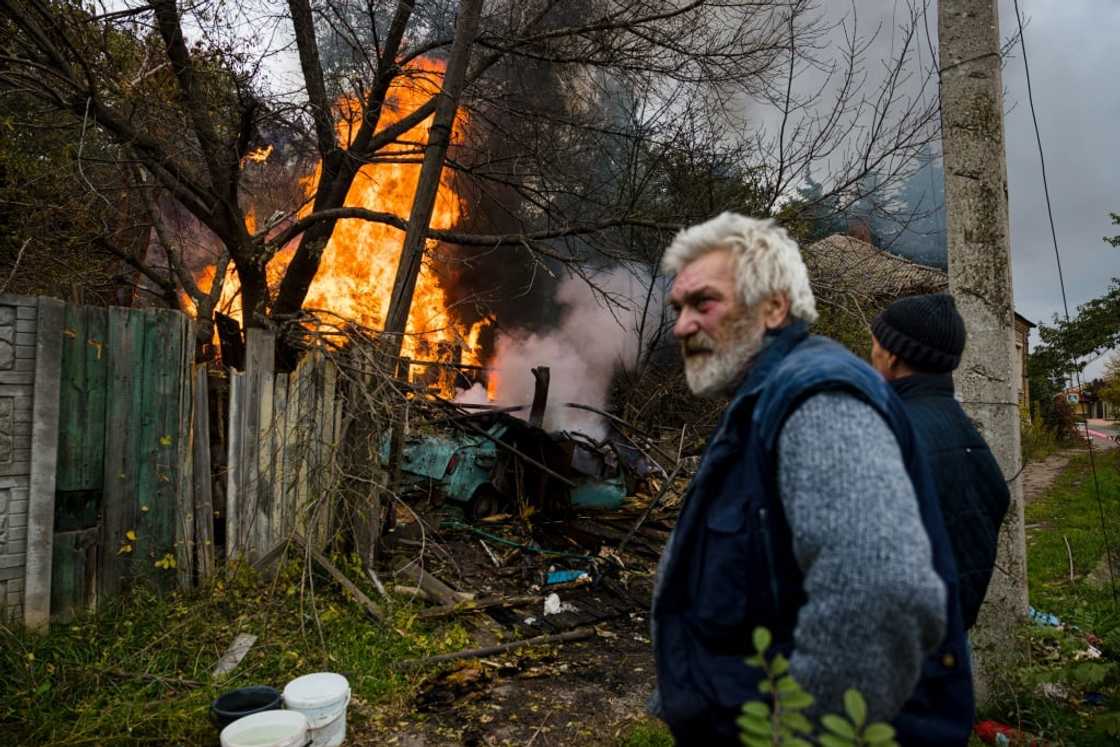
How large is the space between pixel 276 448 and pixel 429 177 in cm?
308

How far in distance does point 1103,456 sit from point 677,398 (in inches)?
594

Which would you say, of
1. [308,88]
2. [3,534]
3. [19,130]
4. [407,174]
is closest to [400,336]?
[3,534]

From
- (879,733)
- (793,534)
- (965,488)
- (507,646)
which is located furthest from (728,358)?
(507,646)

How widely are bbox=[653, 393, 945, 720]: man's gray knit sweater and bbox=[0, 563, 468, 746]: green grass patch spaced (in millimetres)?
3727

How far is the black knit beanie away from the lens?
259 centimetres

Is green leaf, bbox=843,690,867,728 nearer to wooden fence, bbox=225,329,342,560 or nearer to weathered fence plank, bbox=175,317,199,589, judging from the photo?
wooden fence, bbox=225,329,342,560

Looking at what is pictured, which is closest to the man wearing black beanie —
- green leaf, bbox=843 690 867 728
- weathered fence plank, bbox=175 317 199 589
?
green leaf, bbox=843 690 867 728

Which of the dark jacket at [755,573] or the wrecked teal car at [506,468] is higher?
the dark jacket at [755,573]

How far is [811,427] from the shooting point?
4.01ft

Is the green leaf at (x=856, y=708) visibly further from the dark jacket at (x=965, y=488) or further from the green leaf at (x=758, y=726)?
the dark jacket at (x=965, y=488)

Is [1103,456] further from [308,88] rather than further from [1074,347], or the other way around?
[308,88]

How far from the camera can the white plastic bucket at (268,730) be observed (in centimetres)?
333

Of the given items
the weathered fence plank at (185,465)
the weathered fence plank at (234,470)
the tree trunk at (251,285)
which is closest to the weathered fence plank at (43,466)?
the weathered fence plank at (185,465)

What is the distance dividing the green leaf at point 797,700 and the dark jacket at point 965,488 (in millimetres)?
1738
